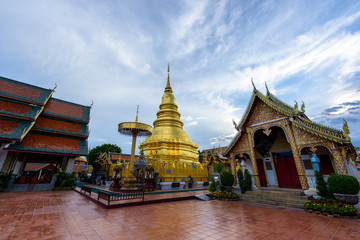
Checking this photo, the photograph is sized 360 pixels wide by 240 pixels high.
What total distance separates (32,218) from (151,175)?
964 cm

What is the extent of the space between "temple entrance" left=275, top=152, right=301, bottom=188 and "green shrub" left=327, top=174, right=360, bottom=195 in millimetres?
3402

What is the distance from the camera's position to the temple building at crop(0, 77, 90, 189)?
12.9 meters

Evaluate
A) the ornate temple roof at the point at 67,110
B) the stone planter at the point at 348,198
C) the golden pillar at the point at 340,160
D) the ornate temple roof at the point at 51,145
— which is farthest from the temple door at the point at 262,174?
the ornate temple roof at the point at 67,110

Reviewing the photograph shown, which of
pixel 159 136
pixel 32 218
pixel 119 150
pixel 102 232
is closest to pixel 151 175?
pixel 159 136

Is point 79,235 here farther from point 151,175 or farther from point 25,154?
point 25,154

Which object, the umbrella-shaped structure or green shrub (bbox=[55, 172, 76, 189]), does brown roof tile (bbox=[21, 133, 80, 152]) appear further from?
the umbrella-shaped structure

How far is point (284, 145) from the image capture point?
991 centimetres

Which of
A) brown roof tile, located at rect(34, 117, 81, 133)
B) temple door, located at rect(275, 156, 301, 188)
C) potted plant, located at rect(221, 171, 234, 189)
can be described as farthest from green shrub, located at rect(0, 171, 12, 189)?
temple door, located at rect(275, 156, 301, 188)

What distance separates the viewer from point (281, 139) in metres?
10.1

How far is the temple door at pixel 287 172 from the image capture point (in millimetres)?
9461

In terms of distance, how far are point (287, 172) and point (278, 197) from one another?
2.55m

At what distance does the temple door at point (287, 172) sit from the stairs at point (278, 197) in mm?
1777

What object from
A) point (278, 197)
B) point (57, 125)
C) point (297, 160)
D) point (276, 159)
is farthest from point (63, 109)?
point (297, 160)

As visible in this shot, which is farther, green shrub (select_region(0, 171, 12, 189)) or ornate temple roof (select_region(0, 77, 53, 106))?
ornate temple roof (select_region(0, 77, 53, 106))
